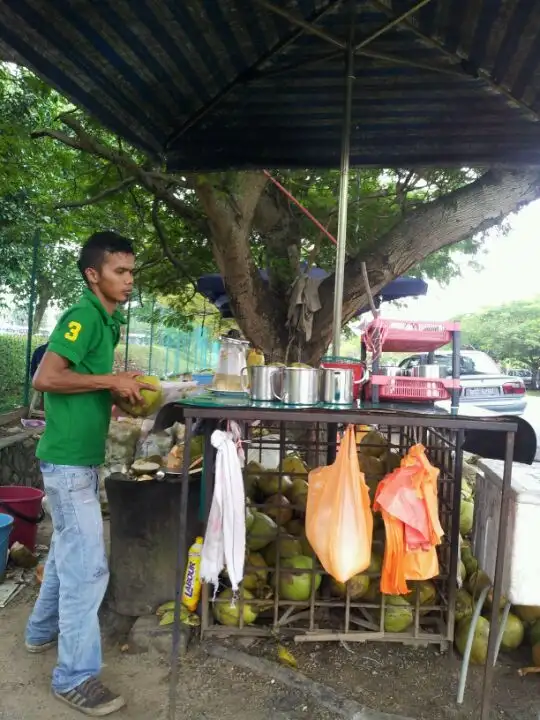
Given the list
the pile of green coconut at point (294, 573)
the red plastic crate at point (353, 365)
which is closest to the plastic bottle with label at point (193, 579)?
the pile of green coconut at point (294, 573)

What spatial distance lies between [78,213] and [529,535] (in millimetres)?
8477

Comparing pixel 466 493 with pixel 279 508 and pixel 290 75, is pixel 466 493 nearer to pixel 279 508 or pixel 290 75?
pixel 279 508

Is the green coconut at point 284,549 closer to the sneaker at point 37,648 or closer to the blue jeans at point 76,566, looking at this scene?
the blue jeans at point 76,566

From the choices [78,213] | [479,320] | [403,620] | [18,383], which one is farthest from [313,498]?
[479,320]

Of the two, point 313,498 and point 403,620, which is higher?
point 313,498

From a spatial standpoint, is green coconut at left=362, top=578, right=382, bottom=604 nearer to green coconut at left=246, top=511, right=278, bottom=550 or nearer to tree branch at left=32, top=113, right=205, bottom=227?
green coconut at left=246, top=511, right=278, bottom=550

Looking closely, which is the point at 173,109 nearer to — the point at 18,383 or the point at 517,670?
the point at 517,670

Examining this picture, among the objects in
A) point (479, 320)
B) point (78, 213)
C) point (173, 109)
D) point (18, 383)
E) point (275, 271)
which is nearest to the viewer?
point (173, 109)

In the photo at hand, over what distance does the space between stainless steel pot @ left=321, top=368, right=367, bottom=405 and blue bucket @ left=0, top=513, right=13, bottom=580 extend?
2496 millimetres

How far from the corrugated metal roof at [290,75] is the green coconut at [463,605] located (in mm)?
2599

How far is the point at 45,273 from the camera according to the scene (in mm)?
12633

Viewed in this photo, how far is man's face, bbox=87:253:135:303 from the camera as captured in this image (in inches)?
96.4

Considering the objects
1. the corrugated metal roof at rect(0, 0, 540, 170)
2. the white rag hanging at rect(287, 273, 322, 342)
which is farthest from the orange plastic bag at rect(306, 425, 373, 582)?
the white rag hanging at rect(287, 273, 322, 342)

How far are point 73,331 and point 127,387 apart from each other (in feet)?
1.04
